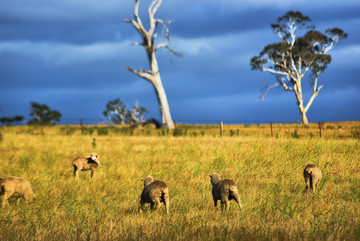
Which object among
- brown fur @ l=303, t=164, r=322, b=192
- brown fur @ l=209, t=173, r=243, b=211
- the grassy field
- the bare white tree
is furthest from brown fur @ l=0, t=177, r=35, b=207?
the bare white tree

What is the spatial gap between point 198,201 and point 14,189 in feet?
10.9

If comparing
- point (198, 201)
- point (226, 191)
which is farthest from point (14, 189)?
point (226, 191)

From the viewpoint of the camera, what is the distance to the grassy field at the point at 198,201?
13.9ft

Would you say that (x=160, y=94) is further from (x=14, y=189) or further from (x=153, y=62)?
(x=14, y=189)

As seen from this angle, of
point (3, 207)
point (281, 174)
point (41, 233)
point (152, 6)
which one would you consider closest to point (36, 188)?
point (3, 207)

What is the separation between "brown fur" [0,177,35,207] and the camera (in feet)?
19.9

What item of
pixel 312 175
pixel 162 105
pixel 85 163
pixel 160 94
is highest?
pixel 160 94

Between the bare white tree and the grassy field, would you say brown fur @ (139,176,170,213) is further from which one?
the bare white tree

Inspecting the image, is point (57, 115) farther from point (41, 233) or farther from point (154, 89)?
point (41, 233)

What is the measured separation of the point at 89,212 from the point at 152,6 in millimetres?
28515

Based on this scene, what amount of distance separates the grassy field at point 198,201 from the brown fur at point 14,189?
17cm

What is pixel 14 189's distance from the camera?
6164 millimetres

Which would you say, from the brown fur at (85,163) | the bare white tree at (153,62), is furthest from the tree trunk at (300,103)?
the brown fur at (85,163)

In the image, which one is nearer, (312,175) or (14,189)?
(14,189)
